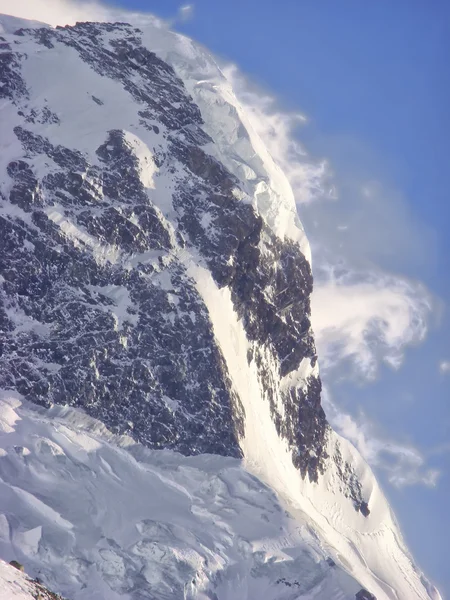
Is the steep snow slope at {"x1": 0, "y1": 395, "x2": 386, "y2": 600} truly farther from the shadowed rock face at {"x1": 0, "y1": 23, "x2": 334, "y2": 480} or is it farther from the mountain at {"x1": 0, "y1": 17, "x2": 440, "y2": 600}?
the shadowed rock face at {"x1": 0, "y1": 23, "x2": 334, "y2": 480}

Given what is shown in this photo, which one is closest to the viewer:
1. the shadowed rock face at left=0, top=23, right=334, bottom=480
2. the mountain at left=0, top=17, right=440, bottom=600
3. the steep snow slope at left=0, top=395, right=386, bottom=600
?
the steep snow slope at left=0, top=395, right=386, bottom=600

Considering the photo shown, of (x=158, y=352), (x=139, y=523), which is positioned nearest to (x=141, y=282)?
(x=158, y=352)

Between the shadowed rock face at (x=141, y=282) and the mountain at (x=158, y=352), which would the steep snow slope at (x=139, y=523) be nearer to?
the mountain at (x=158, y=352)

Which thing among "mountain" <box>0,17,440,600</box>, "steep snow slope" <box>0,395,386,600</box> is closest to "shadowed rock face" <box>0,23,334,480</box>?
"mountain" <box>0,17,440,600</box>

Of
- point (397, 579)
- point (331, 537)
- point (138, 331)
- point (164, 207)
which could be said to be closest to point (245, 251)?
point (164, 207)

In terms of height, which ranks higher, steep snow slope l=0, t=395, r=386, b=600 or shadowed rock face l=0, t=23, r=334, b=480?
shadowed rock face l=0, t=23, r=334, b=480

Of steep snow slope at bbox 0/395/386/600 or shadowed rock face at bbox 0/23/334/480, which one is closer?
steep snow slope at bbox 0/395/386/600

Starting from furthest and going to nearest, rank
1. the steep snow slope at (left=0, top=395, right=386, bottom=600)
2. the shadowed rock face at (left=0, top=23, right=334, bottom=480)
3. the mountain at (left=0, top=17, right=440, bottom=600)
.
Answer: the shadowed rock face at (left=0, top=23, right=334, bottom=480), the mountain at (left=0, top=17, right=440, bottom=600), the steep snow slope at (left=0, top=395, right=386, bottom=600)
